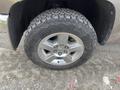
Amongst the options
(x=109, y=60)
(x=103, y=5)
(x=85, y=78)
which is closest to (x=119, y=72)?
(x=109, y=60)

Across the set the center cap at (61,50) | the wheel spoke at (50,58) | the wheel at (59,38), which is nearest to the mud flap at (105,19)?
the wheel at (59,38)

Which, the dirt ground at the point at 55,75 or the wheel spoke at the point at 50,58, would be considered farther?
the dirt ground at the point at 55,75

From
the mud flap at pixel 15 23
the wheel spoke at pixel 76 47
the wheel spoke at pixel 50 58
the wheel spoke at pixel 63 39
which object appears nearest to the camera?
the mud flap at pixel 15 23

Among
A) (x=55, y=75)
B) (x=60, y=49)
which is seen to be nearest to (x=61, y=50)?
(x=60, y=49)

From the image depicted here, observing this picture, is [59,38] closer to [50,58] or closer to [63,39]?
[63,39]

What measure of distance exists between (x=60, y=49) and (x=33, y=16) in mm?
538

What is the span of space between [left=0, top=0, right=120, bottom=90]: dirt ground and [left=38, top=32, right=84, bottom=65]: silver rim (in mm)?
244

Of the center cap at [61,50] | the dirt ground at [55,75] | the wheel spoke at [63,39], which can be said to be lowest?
the dirt ground at [55,75]

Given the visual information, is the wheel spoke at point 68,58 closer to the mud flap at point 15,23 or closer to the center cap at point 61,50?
the center cap at point 61,50

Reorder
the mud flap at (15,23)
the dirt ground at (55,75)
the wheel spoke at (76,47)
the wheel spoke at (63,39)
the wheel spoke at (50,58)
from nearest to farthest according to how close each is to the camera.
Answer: the mud flap at (15,23) < the wheel spoke at (63,39) < the wheel spoke at (76,47) < the wheel spoke at (50,58) < the dirt ground at (55,75)

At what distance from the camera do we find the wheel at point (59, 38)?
2.83 metres

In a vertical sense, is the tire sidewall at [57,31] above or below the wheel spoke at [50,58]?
above

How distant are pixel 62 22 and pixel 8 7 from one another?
1.90 ft

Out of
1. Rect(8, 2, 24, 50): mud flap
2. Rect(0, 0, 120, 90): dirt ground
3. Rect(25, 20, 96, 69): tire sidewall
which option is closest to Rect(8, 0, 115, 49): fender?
Rect(8, 2, 24, 50): mud flap
